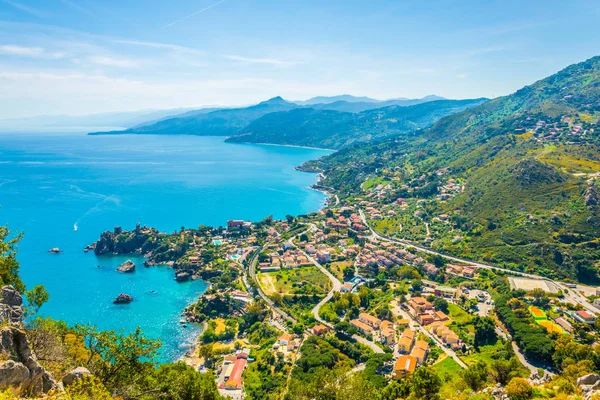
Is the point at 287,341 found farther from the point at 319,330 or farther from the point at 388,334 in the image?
the point at 388,334

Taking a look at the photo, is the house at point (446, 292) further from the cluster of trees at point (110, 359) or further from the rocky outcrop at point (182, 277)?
the cluster of trees at point (110, 359)

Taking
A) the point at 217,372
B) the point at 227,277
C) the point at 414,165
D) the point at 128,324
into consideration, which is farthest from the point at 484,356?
the point at 414,165

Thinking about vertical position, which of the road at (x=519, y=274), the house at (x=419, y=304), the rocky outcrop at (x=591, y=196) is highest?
the rocky outcrop at (x=591, y=196)

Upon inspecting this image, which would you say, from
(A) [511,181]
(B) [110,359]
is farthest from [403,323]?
(A) [511,181]

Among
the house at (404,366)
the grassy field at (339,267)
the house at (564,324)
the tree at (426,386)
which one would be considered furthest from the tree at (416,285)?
the tree at (426,386)

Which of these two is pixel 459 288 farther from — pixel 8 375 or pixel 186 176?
pixel 186 176

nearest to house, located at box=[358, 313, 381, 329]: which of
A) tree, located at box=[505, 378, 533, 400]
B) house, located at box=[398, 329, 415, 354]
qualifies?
house, located at box=[398, 329, 415, 354]

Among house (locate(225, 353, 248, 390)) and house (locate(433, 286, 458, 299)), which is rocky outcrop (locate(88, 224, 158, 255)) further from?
house (locate(433, 286, 458, 299))
